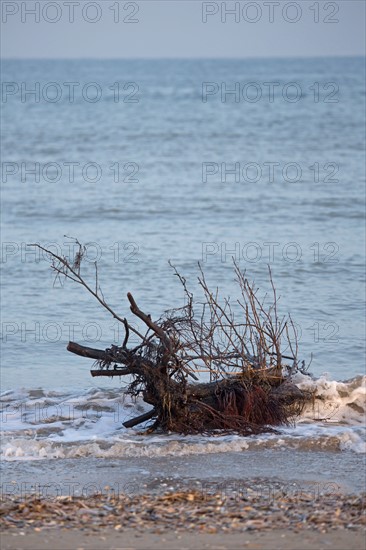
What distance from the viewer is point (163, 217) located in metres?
23.6

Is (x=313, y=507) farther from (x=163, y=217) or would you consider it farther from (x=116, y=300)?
(x=163, y=217)

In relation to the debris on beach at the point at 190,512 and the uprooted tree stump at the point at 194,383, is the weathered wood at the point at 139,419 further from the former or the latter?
the debris on beach at the point at 190,512

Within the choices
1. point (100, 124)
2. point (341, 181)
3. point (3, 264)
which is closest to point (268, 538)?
point (3, 264)

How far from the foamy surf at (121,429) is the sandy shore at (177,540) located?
2.39 meters

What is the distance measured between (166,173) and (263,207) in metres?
7.19

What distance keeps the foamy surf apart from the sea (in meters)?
0.02

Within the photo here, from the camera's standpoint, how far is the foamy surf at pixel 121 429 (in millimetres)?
9469

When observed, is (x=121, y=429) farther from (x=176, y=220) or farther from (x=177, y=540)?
(x=176, y=220)

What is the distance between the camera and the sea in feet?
30.7

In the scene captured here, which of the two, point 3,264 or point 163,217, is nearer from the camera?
point 3,264

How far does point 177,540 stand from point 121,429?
337cm

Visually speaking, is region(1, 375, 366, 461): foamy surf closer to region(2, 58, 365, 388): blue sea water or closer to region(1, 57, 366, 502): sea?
region(1, 57, 366, 502): sea

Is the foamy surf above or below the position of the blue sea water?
below

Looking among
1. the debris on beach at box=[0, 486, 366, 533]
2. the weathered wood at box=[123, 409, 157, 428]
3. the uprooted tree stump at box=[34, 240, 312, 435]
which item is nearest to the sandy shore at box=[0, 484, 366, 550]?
the debris on beach at box=[0, 486, 366, 533]
